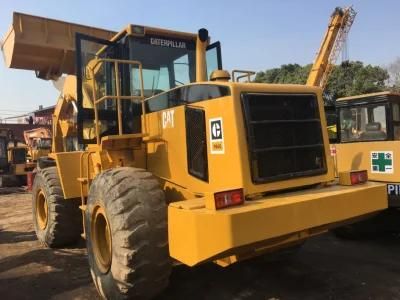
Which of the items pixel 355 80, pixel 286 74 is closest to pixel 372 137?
pixel 355 80

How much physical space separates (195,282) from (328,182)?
192 cm

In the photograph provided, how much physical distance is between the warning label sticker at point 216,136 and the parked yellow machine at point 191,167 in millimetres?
15

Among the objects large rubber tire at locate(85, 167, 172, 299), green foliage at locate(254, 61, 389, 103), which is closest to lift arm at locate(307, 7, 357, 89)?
green foliage at locate(254, 61, 389, 103)

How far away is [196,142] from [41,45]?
4132 millimetres

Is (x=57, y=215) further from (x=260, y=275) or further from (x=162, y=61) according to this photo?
(x=260, y=275)

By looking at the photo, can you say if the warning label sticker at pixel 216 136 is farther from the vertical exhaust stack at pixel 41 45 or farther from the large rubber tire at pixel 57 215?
the vertical exhaust stack at pixel 41 45

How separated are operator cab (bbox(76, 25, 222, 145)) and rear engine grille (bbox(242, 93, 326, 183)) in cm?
162

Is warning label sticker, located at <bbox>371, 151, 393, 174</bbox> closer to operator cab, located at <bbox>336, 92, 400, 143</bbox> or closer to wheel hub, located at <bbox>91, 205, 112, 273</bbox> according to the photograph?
operator cab, located at <bbox>336, 92, 400, 143</bbox>

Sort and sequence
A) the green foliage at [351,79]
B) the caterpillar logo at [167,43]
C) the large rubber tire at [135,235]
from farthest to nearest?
1. the green foliage at [351,79]
2. the caterpillar logo at [167,43]
3. the large rubber tire at [135,235]

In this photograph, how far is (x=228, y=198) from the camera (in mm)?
3943

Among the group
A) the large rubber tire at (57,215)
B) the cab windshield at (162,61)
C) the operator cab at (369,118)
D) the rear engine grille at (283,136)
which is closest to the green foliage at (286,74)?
the operator cab at (369,118)

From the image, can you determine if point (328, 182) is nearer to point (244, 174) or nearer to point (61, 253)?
point (244, 174)

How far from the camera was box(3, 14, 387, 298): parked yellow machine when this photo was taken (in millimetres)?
4004

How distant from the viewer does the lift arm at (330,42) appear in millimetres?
20641
